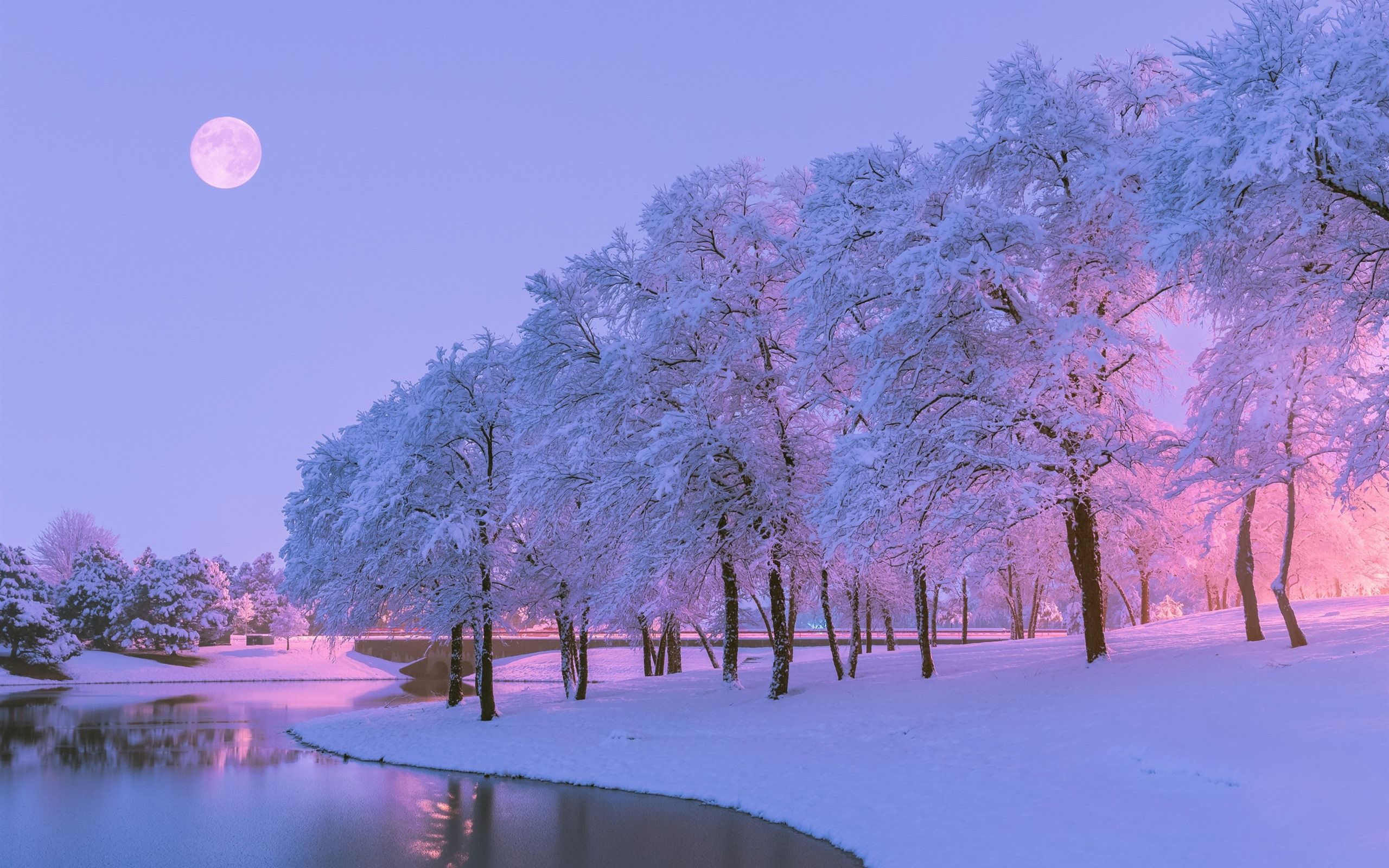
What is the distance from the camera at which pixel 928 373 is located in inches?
743

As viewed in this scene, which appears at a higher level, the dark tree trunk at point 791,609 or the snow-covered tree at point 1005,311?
the snow-covered tree at point 1005,311

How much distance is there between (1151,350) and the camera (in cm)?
1969

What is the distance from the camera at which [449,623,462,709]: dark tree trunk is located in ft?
94.2

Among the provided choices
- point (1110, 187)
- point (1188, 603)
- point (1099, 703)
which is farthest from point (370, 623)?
point (1188, 603)

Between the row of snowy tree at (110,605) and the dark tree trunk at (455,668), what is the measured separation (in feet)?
140

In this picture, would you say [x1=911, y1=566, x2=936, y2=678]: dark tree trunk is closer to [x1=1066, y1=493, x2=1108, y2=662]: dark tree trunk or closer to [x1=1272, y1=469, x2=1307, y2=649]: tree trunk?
[x1=1066, y1=493, x2=1108, y2=662]: dark tree trunk

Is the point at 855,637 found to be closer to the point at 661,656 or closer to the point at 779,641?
the point at 779,641

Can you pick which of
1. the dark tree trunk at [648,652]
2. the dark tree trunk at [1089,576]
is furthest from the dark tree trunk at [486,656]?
the dark tree trunk at [1089,576]

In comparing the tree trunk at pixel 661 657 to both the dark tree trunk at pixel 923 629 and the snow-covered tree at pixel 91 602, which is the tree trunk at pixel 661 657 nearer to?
the dark tree trunk at pixel 923 629

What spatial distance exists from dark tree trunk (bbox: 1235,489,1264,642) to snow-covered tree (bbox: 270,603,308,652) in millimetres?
103915

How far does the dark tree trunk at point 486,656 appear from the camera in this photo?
2562cm

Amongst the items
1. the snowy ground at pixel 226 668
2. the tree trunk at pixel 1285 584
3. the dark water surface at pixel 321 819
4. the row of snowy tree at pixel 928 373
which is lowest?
the snowy ground at pixel 226 668

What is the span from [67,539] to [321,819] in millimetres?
106837

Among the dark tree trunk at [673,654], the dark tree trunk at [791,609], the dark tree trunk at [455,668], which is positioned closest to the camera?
the dark tree trunk at [791,609]
